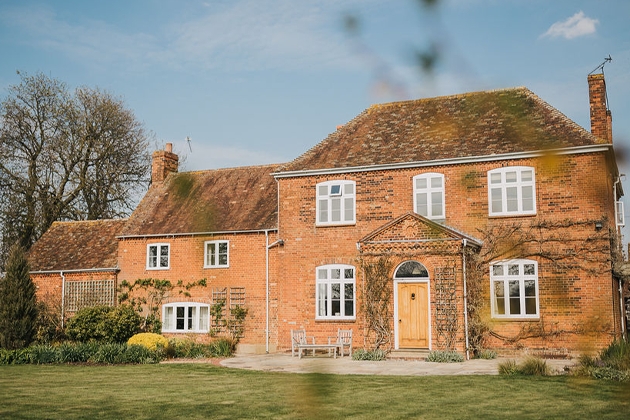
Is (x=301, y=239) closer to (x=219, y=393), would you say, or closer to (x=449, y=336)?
(x=449, y=336)

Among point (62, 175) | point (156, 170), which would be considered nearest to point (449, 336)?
point (156, 170)

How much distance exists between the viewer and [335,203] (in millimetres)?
24328

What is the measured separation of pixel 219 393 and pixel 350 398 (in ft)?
9.43

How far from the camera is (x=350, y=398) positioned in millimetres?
12414

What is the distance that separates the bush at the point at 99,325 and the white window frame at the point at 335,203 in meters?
8.33

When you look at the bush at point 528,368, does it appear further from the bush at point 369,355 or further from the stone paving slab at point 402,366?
the bush at point 369,355

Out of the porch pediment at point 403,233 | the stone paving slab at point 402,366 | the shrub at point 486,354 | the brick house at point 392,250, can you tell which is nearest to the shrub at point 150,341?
the stone paving slab at point 402,366

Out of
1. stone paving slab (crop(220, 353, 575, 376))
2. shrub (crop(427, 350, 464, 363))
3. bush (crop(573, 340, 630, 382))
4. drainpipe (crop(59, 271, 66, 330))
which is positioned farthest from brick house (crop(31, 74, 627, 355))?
drainpipe (crop(59, 271, 66, 330))

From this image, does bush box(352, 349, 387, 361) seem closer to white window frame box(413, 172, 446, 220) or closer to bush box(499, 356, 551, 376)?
white window frame box(413, 172, 446, 220)

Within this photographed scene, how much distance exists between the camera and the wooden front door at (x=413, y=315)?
2180 centimetres

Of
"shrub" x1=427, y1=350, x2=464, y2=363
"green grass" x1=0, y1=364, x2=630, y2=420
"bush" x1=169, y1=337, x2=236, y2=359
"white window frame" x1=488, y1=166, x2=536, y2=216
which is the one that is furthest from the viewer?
"bush" x1=169, y1=337, x2=236, y2=359

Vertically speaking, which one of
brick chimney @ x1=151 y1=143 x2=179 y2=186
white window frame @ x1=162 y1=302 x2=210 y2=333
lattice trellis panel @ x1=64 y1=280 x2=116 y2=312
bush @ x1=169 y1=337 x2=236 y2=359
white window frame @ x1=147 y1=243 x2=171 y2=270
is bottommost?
bush @ x1=169 y1=337 x2=236 y2=359

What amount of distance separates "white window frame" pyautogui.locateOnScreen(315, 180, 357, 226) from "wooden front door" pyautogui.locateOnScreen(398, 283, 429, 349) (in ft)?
10.9

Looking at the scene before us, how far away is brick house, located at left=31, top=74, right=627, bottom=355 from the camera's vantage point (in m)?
20.6
